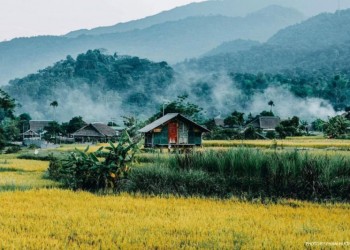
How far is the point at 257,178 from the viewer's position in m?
12.4

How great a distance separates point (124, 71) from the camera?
6737 inches

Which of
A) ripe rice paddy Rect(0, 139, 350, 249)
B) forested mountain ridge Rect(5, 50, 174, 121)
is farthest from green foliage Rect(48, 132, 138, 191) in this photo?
forested mountain ridge Rect(5, 50, 174, 121)

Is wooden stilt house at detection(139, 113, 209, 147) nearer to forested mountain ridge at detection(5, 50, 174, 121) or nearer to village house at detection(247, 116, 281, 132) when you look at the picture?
village house at detection(247, 116, 281, 132)

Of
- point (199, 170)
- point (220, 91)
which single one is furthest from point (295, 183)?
point (220, 91)

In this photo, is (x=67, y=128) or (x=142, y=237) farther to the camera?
(x=67, y=128)

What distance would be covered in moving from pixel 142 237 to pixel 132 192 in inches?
193

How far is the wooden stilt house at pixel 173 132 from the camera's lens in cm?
4389

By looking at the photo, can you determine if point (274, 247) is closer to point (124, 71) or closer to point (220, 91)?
point (220, 91)

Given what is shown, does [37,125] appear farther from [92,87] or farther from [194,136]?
[92,87]

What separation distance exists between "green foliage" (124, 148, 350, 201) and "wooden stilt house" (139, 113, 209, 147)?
29.7m

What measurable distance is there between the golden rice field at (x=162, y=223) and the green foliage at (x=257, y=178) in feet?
3.85

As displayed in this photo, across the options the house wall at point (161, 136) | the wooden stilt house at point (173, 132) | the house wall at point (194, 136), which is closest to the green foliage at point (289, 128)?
the house wall at point (194, 136)

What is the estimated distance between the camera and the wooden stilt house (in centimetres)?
4389

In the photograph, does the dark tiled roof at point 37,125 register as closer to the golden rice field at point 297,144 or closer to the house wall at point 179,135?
the house wall at point 179,135
